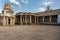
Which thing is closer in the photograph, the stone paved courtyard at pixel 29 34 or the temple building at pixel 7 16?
the stone paved courtyard at pixel 29 34

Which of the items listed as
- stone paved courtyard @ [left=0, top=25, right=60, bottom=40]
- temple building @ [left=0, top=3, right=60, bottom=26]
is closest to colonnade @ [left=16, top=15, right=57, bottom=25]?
temple building @ [left=0, top=3, right=60, bottom=26]

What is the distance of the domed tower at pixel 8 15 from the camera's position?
Result: 30.5m

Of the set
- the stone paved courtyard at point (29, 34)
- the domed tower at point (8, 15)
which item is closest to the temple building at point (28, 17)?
the domed tower at point (8, 15)

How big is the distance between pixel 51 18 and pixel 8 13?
48.9ft

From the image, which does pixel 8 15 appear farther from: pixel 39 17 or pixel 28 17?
pixel 39 17

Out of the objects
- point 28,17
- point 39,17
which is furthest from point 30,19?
point 39,17

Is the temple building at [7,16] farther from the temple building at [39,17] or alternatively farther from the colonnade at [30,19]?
the colonnade at [30,19]

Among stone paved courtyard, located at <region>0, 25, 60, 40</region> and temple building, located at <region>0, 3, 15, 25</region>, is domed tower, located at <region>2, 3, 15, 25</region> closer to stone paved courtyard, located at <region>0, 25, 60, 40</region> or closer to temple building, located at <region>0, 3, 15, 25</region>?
temple building, located at <region>0, 3, 15, 25</region>

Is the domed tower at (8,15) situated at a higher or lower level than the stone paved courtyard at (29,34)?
higher

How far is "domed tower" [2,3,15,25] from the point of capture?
30484 millimetres

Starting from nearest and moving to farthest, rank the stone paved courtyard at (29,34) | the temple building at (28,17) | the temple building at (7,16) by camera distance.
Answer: the stone paved courtyard at (29,34)
the temple building at (7,16)
the temple building at (28,17)

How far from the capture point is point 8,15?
3145cm

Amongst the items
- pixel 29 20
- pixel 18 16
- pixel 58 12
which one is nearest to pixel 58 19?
pixel 58 12

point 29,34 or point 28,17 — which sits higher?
point 28,17
